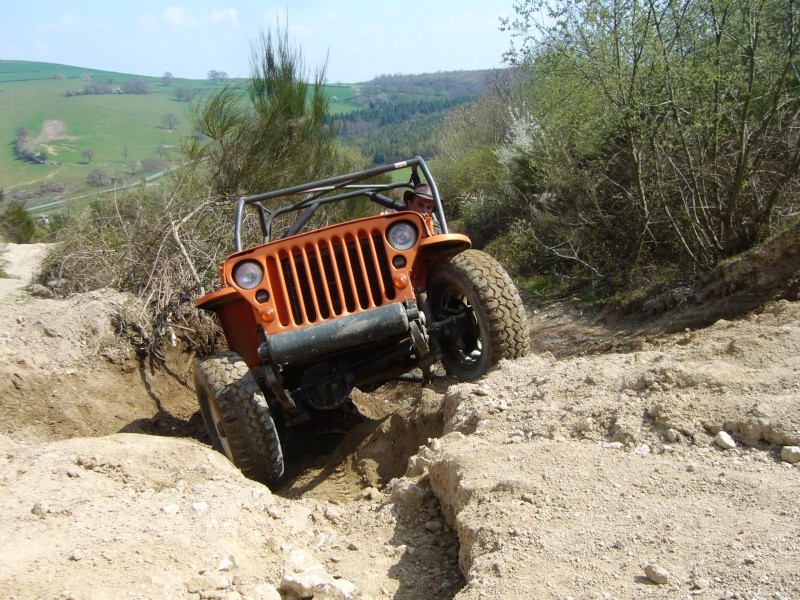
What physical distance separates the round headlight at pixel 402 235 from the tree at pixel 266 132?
22.3 ft

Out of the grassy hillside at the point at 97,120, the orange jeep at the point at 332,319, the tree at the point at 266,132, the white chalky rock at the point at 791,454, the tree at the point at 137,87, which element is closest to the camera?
the white chalky rock at the point at 791,454

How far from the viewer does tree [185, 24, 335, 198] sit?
12320 mm

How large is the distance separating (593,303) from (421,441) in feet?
16.7

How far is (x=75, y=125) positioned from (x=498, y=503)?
6662 cm

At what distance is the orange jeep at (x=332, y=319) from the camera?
16.0 ft

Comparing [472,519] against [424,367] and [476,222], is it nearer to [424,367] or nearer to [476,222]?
[424,367]

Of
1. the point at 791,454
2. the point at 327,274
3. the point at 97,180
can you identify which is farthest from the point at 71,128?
the point at 791,454

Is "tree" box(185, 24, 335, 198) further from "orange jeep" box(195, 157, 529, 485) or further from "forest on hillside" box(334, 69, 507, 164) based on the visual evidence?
"forest on hillside" box(334, 69, 507, 164)

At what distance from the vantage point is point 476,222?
→ 17609mm

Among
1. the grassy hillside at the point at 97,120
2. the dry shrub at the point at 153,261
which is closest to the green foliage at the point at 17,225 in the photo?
the grassy hillside at the point at 97,120

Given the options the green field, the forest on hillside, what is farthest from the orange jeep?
the green field

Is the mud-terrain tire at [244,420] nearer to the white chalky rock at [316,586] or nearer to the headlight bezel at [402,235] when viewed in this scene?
the headlight bezel at [402,235]

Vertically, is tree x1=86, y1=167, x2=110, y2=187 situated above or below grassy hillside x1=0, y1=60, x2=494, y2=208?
below

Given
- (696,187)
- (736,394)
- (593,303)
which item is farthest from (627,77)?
(736,394)
